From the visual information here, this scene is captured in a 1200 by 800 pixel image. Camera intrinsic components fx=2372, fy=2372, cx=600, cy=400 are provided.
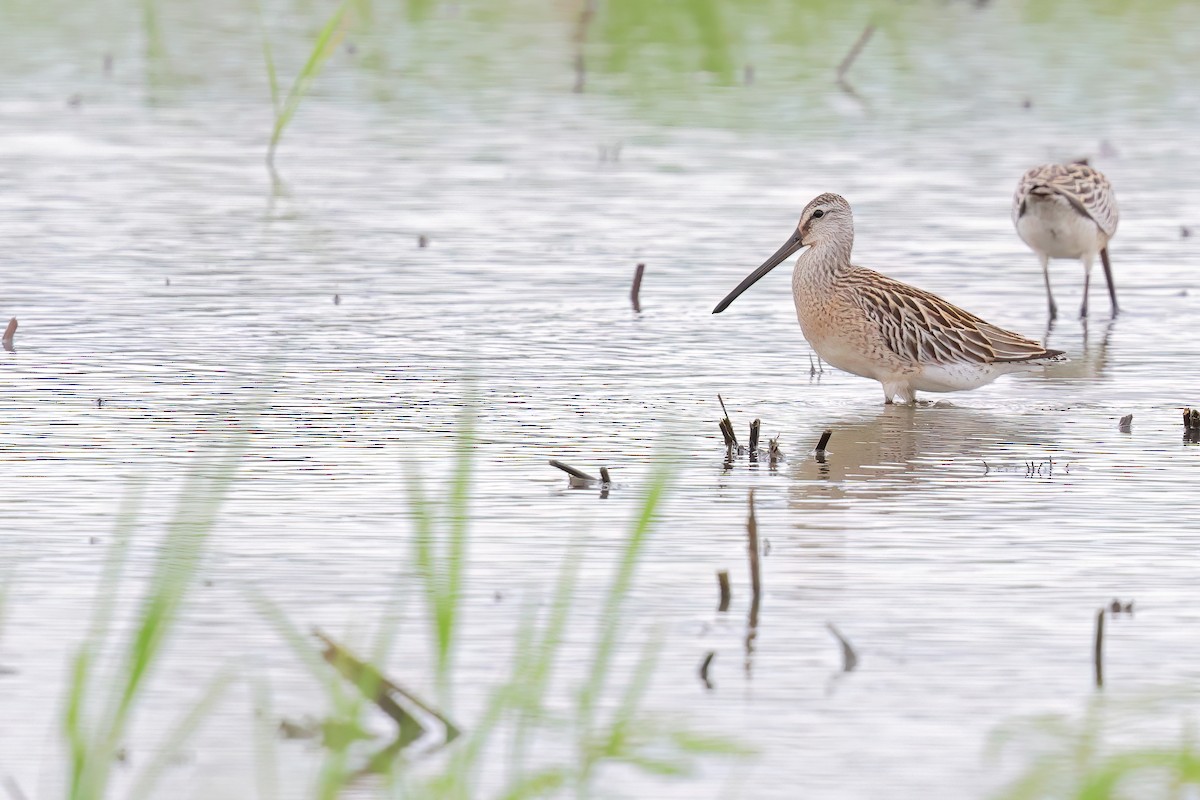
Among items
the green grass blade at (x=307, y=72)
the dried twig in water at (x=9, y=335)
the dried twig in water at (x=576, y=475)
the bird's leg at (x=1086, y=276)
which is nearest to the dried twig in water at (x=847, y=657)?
the dried twig in water at (x=576, y=475)

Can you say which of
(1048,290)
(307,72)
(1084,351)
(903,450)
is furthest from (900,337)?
(307,72)

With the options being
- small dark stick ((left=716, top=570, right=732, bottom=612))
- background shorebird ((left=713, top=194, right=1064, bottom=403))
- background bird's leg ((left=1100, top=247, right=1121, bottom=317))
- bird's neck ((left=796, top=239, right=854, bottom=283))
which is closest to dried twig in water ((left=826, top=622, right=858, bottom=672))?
small dark stick ((left=716, top=570, right=732, bottom=612))

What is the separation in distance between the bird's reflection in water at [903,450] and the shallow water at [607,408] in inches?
1.1

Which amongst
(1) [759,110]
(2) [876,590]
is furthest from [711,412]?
(1) [759,110]

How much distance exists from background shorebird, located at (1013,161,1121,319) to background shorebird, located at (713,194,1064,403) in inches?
86.3

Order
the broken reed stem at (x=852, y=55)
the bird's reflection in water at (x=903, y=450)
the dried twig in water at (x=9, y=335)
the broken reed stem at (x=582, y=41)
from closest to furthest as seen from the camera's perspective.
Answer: the bird's reflection in water at (x=903, y=450), the dried twig in water at (x=9, y=335), the broken reed stem at (x=852, y=55), the broken reed stem at (x=582, y=41)

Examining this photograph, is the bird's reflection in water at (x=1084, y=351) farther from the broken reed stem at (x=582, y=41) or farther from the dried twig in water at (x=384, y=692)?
the broken reed stem at (x=582, y=41)

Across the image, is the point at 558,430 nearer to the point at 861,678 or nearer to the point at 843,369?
the point at 843,369

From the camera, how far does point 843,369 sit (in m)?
9.71

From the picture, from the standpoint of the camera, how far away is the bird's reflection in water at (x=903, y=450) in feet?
26.0

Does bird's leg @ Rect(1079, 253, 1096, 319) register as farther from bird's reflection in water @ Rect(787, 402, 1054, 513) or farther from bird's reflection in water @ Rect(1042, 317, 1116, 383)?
bird's reflection in water @ Rect(787, 402, 1054, 513)

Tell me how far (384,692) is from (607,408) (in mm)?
4194

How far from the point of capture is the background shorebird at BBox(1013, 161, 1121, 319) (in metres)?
11.9

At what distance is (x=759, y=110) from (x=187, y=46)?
6353 mm
